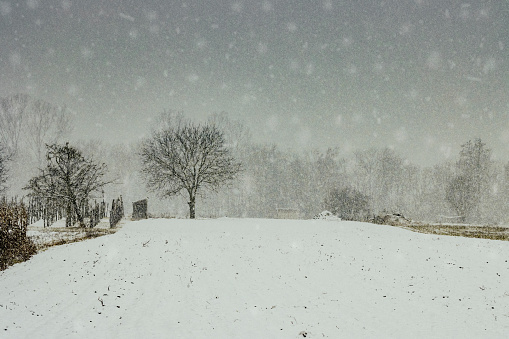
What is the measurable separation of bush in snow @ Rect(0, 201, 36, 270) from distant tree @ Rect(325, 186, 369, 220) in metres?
29.6

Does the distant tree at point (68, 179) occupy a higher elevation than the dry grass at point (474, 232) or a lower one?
higher

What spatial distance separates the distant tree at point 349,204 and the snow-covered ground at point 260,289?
66.7 feet

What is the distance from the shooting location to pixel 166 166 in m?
27.5

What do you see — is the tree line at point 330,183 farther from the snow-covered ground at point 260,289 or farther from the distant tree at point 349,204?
the snow-covered ground at point 260,289

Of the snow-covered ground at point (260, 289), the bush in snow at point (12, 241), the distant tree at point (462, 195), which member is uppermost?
the distant tree at point (462, 195)

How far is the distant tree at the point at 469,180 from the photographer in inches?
1515

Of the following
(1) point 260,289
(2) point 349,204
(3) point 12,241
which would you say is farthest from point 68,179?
(2) point 349,204

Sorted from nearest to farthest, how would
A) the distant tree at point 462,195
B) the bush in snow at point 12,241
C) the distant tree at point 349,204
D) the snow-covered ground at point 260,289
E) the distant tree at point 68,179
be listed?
the snow-covered ground at point 260,289 < the bush in snow at point 12,241 < the distant tree at point 68,179 < the distant tree at point 349,204 < the distant tree at point 462,195

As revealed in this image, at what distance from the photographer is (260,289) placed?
8.48 meters

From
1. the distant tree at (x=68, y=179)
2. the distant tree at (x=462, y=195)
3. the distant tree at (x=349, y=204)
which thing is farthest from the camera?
the distant tree at (x=462, y=195)

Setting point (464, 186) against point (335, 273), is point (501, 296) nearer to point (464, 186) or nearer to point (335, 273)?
point (335, 273)

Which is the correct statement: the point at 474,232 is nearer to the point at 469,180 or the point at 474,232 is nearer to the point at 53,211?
the point at 469,180

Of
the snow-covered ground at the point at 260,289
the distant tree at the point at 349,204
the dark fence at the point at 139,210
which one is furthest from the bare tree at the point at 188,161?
the distant tree at the point at 349,204

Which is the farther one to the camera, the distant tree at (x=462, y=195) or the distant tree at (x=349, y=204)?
the distant tree at (x=462, y=195)
